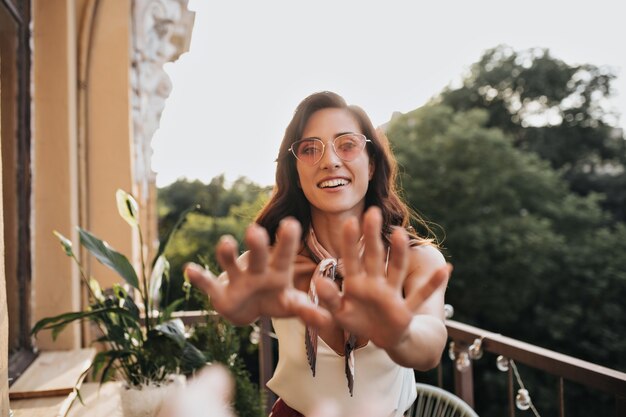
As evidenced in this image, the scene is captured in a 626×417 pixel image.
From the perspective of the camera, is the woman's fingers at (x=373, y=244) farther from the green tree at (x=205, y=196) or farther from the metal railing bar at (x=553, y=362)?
the green tree at (x=205, y=196)

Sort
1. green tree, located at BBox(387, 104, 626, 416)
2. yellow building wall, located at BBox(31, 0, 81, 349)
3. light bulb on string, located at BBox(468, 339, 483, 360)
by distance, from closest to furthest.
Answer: light bulb on string, located at BBox(468, 339, 483, 360)
yellow building wall, located at BBox(31, 0, 81, 349)
green tree, located at BBox(387, 104, 626, 416)

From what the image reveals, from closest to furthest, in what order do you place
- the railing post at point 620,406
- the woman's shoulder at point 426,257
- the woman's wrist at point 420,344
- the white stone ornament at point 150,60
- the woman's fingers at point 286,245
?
the woman's fingers at point 286,245
the woman's wrist at point 420,344
the woman's shoulder at point 426,257
the railing post at point 620,406
the white stone ornament at point 150,60

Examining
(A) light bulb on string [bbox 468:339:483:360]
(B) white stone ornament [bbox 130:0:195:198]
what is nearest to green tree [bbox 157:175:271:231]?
(B) white stone ornament [bbox 130:0:195:198]

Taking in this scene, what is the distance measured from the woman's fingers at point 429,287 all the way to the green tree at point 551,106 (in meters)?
14.3

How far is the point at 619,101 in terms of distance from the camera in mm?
14461

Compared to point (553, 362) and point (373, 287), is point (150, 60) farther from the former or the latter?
point (373, 287)

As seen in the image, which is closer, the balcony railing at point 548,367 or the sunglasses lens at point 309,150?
the sunglasses lens at point 309,150

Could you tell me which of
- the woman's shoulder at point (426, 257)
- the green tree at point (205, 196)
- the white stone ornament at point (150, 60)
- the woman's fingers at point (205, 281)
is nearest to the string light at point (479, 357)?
the woman's shoulder at point (426, 257)

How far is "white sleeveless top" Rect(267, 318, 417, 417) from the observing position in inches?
42.9

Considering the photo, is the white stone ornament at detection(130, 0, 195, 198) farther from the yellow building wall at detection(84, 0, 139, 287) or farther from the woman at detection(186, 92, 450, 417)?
the woman at detection(186, 92, 450, 417)

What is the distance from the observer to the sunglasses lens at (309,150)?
115 centimetres

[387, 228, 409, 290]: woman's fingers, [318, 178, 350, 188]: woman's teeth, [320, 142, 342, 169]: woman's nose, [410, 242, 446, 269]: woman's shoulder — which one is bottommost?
[410, 242, 446, 269]: woman's shoulder

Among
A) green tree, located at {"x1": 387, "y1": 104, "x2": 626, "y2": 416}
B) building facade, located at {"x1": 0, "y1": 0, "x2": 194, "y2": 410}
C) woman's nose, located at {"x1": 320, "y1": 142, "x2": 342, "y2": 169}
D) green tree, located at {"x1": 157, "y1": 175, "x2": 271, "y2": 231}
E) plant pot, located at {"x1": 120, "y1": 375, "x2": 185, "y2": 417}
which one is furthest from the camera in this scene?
green tree, located at {"x1": 157, "y1": 175, "x2": 271, "y2": 231}

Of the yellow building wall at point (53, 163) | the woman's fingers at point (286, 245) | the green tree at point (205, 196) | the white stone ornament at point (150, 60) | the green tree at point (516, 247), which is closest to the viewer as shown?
the woman's fingers at point (286, 245)
